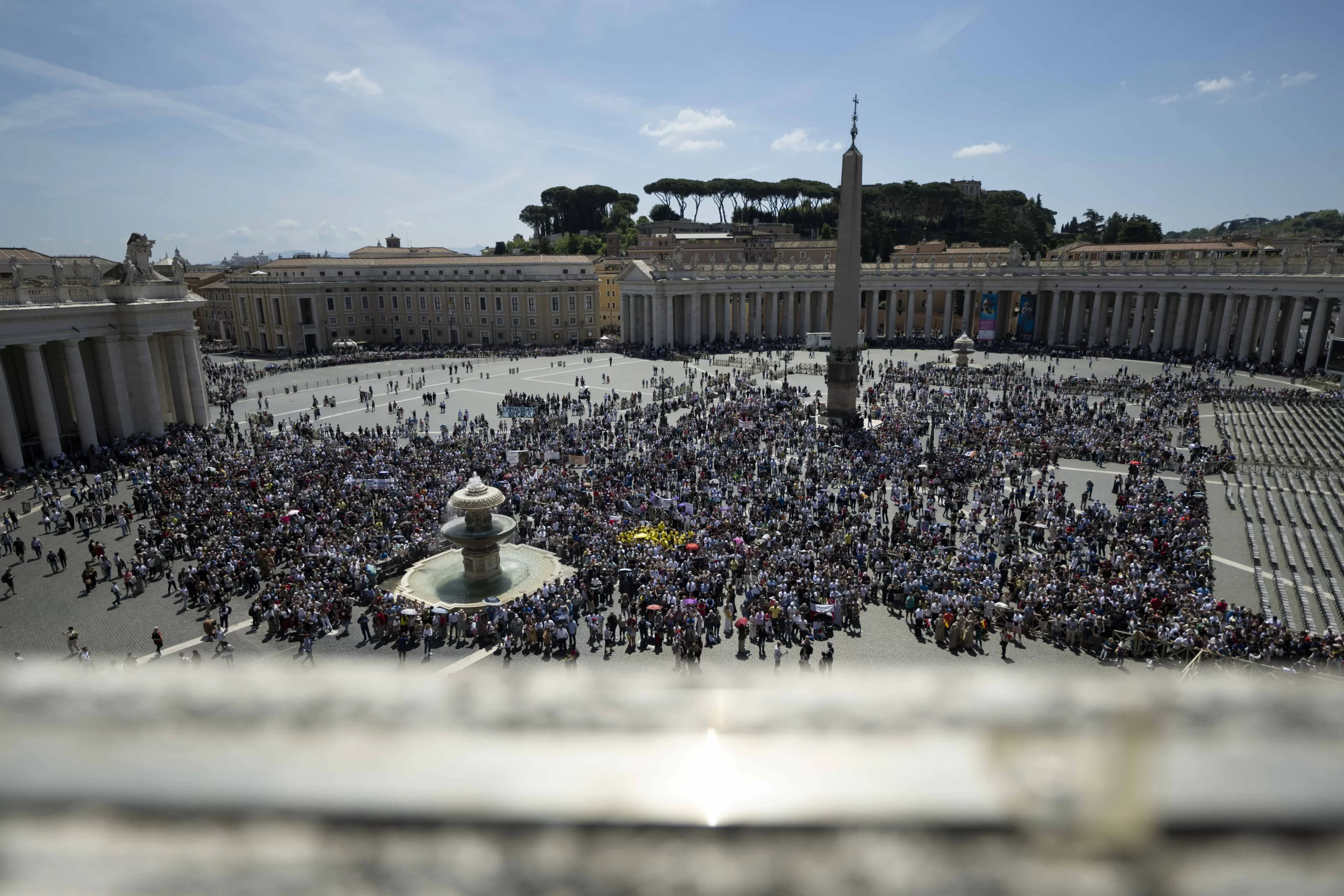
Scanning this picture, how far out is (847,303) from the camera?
37.9m

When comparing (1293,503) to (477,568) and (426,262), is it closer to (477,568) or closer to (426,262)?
(477,568)

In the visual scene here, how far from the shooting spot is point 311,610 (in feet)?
58.0

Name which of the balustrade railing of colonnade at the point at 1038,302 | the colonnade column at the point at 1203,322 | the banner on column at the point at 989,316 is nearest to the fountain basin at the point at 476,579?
the balustrade railing of colonnade at the point at 1038,302

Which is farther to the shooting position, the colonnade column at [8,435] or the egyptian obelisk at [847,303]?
the egyptian obelisk at [847,303]

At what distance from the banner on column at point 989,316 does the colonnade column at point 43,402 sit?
62532 mm

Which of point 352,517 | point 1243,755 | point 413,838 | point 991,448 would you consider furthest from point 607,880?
point 991,448

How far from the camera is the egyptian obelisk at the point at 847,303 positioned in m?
37.4

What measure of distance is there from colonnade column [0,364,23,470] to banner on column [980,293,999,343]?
63.7 m

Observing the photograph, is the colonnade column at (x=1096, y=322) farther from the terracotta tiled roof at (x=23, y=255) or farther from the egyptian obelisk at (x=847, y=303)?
the terracotta tiled roof at (x=23, y=255)

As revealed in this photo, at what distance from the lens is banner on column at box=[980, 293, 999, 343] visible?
216 ft

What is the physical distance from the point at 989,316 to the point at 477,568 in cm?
5868

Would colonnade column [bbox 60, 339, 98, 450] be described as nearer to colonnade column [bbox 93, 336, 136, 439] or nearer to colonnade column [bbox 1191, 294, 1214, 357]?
colonnade column [bbox 93, 336, 136, 439]

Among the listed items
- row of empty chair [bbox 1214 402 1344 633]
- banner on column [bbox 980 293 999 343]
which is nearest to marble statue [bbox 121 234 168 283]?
row of empty chair [bbox 1214 402 1344 633]

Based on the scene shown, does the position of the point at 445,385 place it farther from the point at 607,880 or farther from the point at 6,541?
the point at 607,880
